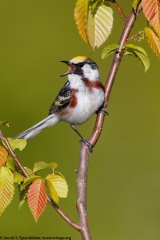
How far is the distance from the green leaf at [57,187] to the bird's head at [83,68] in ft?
5.32

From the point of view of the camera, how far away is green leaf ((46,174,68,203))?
157 cm

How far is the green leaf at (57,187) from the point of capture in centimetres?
157

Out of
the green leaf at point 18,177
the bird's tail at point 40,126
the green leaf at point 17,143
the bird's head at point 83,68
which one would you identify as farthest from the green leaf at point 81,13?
the bird's head at point 83,68

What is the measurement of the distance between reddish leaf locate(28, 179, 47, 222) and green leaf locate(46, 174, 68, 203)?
41 mm

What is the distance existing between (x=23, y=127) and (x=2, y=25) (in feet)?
4.76

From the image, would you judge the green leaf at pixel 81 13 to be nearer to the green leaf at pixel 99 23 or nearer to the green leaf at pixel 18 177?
the green leaf at pixel 99 23

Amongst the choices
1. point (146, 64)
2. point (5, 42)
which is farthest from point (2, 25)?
point (146, 64)

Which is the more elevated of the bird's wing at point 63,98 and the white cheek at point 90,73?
the white cheek at point 90,73

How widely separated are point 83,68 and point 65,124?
59.1 inches

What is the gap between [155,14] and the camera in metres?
1.64

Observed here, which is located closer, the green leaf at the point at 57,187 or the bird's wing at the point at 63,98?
the green leaf at the point at 57,187

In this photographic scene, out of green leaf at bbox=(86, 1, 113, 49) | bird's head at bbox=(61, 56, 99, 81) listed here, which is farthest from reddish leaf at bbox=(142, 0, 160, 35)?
bird's head at bbox=(61, 56, 99, 81)

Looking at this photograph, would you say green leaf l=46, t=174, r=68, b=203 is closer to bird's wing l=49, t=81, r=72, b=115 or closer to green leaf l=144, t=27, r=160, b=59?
green leaf l=144, t=27, r=160, b=59

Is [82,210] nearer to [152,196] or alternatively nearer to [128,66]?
[152,196]
